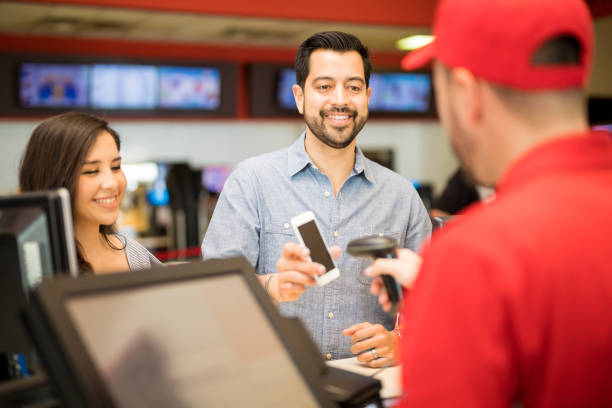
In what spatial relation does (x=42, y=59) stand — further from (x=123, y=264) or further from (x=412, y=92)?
(x=123, y=264)

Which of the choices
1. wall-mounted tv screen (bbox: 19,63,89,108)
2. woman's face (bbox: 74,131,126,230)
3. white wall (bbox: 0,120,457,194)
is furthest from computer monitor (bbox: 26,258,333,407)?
white wall (bbox: 0,120,457,194)

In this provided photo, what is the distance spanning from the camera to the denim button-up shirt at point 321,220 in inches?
81.1

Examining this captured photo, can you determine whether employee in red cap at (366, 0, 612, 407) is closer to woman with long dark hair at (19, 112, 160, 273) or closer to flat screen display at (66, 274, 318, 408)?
flat screen display at (66, 274, 318, 408)

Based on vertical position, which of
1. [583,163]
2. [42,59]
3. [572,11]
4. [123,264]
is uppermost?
[42,59]

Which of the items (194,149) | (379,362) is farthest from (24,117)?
(379,362)

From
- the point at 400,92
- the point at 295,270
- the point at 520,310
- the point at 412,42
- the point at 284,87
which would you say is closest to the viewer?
the point at 520,310

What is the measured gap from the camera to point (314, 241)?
1600 millimetres

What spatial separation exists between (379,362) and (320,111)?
2.91ft

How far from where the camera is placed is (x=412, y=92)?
7.75 m

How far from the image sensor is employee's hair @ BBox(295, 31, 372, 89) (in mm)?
2199

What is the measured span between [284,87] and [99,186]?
5364 mm

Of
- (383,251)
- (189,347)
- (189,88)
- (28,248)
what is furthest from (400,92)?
(189,347)

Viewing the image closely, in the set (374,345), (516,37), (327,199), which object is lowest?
(374,345)

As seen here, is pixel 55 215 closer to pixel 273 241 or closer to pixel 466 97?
pixel 466 97
